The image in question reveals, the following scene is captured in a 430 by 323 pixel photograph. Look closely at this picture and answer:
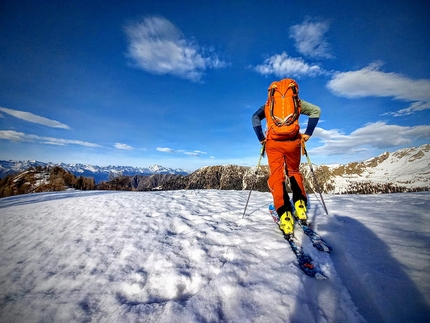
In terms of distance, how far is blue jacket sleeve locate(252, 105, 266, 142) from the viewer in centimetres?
455

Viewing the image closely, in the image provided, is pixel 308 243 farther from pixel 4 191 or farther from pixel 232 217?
pixel 4 191

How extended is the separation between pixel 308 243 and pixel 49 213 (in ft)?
25.8

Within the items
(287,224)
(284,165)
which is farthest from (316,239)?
(284,165)

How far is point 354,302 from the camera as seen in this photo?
206cm

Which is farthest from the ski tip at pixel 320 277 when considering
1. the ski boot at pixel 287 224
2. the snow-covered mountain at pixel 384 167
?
the snow-covered mountain at pixel 384 167

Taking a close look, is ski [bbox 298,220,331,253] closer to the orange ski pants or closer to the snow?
the snow

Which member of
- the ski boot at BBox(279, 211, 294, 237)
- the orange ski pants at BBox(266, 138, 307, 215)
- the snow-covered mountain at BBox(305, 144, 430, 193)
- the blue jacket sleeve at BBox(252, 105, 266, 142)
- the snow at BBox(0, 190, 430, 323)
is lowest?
the snow at BBox(0, 190, 430, 323)

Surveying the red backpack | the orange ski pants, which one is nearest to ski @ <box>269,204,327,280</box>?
the orange ski pants

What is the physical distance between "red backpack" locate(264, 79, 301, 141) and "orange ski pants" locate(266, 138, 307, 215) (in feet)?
0.62

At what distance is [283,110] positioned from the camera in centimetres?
392

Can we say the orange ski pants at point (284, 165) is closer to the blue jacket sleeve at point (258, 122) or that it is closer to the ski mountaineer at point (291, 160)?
the ski mountaineer at point (291, 160)

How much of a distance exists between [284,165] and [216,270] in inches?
109

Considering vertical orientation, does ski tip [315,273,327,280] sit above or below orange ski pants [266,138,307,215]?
below

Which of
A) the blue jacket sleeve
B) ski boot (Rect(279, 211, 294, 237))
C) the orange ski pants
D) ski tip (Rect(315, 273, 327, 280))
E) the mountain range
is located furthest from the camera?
the mountain range
